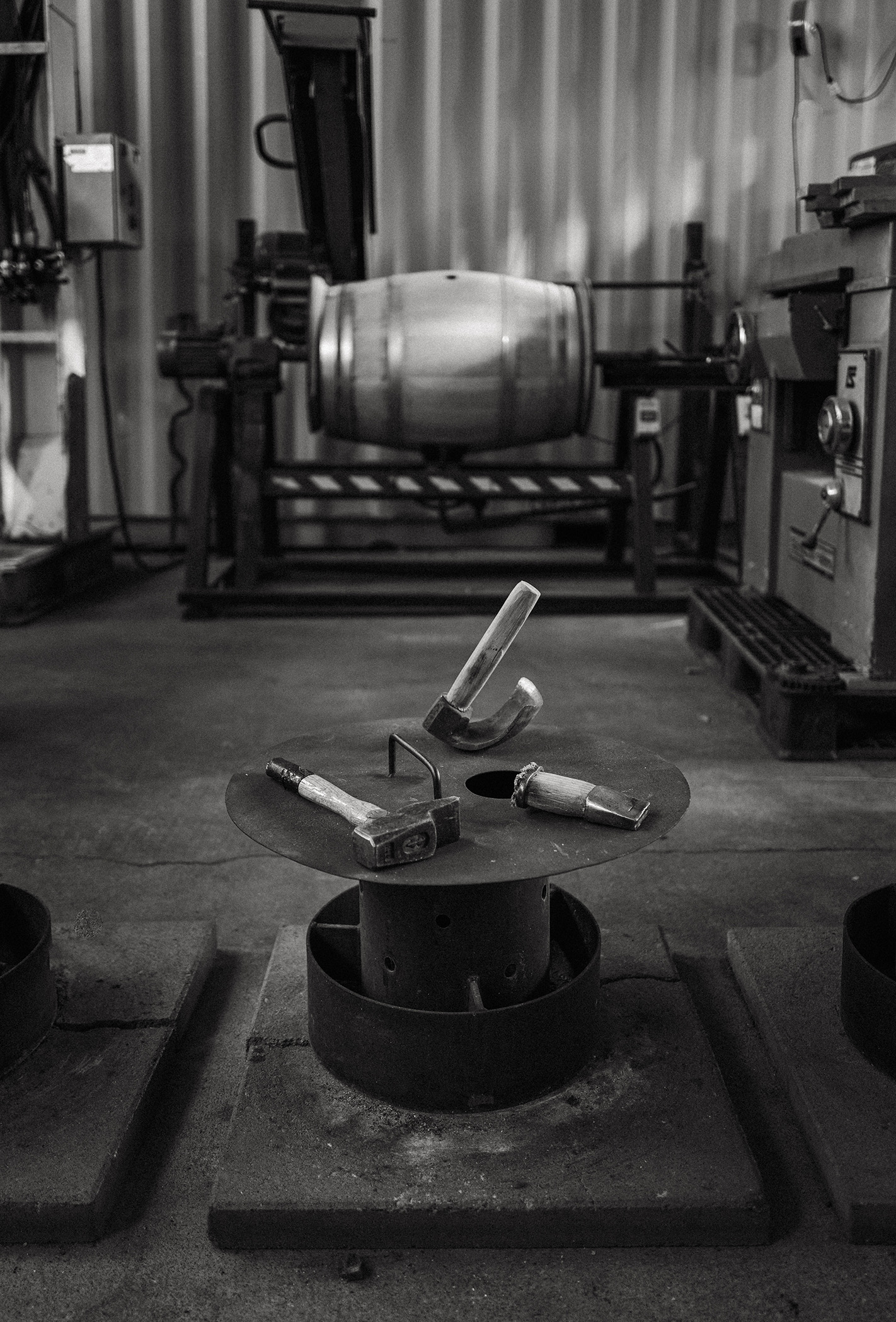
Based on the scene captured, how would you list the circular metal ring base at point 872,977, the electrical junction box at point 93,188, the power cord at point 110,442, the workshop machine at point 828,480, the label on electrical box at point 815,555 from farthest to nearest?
the power cord at point 110,442, the electrical junction box at point 93,188, the label on electrical box at point 815,555, the workshop machine at point 828,480, the circular metal ring base at point 872,977

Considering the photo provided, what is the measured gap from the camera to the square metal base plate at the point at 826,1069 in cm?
155

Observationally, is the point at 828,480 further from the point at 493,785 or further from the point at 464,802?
the point at 464,802

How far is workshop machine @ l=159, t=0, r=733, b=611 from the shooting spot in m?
4.80

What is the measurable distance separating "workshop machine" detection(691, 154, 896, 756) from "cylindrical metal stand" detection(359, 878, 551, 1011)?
1.77 meters

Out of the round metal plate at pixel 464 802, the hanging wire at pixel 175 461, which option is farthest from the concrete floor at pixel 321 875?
the hanging wire at pixel 175 461

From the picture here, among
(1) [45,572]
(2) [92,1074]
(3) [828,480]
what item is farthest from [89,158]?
(2) [92,1074]

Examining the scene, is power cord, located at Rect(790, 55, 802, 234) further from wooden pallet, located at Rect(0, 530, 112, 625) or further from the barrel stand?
wooden pallet, located at Rect(0, 530, 112, 625)

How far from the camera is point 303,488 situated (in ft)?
17.5

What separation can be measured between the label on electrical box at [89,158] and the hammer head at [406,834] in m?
4.40

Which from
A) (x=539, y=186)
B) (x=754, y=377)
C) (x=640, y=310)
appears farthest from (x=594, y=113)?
(x=754, y=377)

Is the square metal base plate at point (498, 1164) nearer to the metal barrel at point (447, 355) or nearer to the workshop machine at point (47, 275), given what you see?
the metal barrel at point (447, 355)

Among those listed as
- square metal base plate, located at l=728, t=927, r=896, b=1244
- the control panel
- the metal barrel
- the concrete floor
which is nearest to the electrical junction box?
the metal barrel

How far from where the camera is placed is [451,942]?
1729mm

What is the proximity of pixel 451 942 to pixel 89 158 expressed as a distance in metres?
4.48
